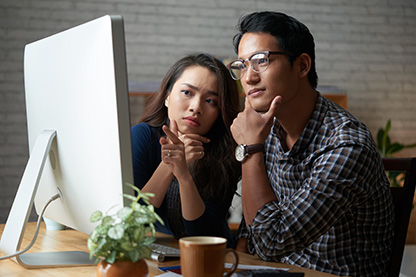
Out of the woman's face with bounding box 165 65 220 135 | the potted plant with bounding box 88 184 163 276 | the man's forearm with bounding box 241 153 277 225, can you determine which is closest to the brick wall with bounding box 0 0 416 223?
the woman's face with bounding box 165 65 220 135

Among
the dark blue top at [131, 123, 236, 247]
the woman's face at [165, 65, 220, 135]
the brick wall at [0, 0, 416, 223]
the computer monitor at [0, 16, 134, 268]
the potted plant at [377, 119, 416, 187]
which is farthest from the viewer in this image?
the potted plant at [377, 119, 416, 187]

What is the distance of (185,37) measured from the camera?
497cm

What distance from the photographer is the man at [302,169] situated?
4.53 feet

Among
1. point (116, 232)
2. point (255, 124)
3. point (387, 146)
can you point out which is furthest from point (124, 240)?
point (387, 146)

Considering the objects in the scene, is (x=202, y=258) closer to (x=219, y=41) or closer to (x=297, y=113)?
(x=297, y=113)

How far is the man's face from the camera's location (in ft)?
5.19

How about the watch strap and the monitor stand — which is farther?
the watch strap

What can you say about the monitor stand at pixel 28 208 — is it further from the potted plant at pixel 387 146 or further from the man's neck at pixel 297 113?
the potted plant at pixel 387 146

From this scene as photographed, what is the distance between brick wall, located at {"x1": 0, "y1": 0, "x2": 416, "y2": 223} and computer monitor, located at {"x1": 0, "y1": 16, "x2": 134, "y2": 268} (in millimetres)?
3352

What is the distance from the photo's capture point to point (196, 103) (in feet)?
6.02

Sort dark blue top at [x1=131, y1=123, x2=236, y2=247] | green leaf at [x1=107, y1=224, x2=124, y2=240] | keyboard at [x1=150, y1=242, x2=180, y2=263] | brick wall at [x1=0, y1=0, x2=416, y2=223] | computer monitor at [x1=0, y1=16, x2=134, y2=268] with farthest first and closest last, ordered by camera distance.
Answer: brick wall at [x1=0, y1=0, x2=416, y2=223], dark blue top at [x1=131, y1=123, x2=236, y2=247], keyboard at [x1=150, y1=242, x2=180, y2=263], computer monitor at [x1=0, y1=16, x2=134, y2=268], green leaf at [x1=107, y1=224, x2=124, y2=240]

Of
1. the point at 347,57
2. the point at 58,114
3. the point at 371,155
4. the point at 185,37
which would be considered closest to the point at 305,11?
the point at 347,57

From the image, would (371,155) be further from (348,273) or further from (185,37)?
(185,37)

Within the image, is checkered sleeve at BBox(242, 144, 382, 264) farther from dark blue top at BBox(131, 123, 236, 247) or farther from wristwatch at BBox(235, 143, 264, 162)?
dark blue top at BBox(131, 123, 236, 247)
